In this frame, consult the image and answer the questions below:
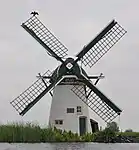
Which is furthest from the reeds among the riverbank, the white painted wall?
the white painted wall

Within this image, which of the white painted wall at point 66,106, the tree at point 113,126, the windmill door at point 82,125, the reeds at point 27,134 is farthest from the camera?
the windmill door at point 82,125

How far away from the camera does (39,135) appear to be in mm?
32750

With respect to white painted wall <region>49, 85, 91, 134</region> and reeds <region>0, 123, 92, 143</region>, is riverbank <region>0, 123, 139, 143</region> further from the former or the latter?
white painted wall <region>49, 85, 91, 134</region>

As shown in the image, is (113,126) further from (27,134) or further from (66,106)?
(27,134)

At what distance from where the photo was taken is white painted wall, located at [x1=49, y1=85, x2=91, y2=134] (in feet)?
136

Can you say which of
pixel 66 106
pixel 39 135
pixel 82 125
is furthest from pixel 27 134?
pixel 82 125

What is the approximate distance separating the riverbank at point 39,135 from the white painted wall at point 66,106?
3678mm

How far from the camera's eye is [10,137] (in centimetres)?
3091

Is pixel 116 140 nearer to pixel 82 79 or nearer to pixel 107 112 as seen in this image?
pixel 107 112

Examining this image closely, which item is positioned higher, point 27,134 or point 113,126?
point 113,126

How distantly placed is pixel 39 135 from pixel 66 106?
29.6 ft

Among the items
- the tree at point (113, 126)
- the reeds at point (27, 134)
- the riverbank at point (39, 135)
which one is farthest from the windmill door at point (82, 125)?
the reeds at point (27, 134)

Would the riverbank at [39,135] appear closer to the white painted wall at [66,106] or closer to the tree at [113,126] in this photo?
the tree at [113,126]

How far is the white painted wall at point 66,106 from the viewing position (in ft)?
136
